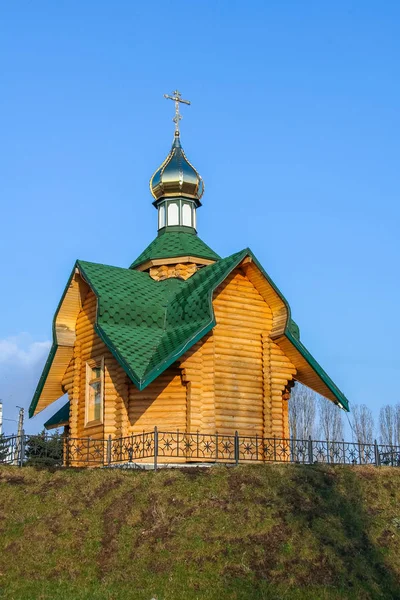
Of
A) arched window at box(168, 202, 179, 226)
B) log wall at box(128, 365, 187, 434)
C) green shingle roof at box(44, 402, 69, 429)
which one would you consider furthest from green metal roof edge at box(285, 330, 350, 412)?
green shingle roof at box(44, 402, 69, 429)

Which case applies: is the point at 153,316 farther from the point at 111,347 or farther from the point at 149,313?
the point at 111,347

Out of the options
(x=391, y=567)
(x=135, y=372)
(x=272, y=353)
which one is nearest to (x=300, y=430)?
(x=272, y=353)

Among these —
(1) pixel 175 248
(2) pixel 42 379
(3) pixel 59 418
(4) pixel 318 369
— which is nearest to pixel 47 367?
(2) pixel 42 379

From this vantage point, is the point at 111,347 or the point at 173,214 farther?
the point at 173,214

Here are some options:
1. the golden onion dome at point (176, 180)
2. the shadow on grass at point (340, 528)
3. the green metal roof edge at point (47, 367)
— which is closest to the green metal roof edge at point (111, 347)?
the green metal roof edge at point (47, 367)

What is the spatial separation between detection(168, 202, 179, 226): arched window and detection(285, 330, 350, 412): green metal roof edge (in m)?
6.81

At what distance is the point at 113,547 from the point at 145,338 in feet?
21.5

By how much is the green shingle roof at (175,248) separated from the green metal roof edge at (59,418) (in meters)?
5.07

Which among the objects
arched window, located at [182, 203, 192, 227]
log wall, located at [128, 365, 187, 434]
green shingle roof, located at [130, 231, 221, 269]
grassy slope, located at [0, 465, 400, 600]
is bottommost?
grassy slope, located at [0, 465, 400, 600]

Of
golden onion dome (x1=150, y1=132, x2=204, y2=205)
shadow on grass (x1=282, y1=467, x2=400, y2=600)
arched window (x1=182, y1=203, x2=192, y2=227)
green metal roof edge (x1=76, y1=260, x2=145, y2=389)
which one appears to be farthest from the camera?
golden onion dome (x1=150, y1=132, x2=204, y2=205)

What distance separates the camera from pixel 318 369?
1981 cm

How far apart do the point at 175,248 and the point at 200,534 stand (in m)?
10.9

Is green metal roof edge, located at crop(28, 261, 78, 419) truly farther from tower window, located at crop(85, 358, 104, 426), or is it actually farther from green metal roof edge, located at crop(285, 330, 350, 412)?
green metal roof edge, located at crop(285, 330, 350, 412)

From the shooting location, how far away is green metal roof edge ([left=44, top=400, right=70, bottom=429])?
23425 millimetres
